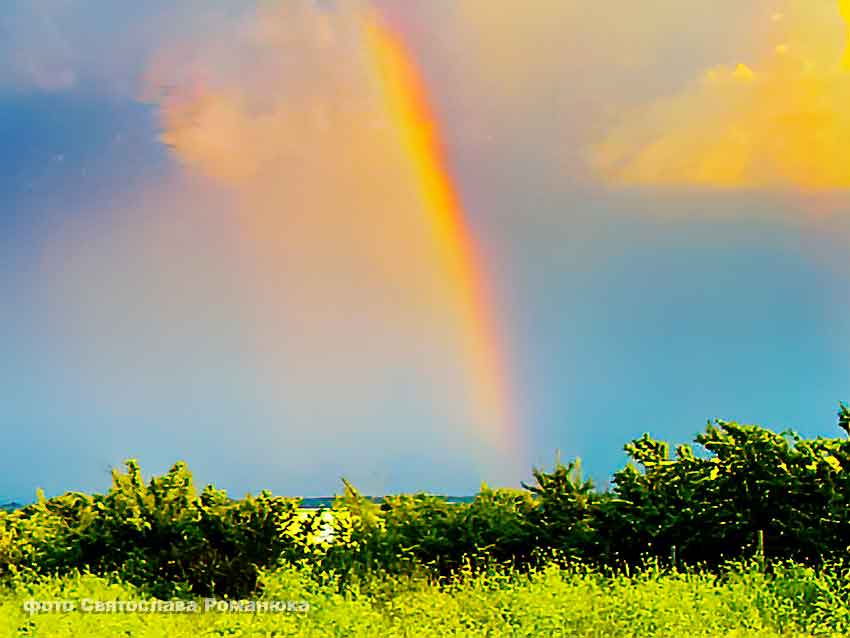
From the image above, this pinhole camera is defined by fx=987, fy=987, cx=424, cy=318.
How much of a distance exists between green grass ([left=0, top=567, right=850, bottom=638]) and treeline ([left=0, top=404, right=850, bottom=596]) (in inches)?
22.2

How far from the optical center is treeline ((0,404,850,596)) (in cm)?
990

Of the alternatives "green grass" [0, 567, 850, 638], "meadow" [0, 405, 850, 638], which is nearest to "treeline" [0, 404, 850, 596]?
"meadow" [0, 405, 850, 638]

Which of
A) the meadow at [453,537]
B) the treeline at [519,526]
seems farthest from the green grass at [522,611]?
the treeline at [519,526]

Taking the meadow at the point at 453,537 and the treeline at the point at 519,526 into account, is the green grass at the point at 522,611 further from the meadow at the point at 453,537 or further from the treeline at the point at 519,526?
the treeline at the point at 519,526

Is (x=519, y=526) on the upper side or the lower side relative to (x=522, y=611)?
upper

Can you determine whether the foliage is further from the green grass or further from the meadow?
the green grass

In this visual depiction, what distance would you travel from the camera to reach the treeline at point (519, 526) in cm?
990

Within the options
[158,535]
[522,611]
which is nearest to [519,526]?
[522,611]

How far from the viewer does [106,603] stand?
9.19m

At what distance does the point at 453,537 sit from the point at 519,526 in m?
0.69

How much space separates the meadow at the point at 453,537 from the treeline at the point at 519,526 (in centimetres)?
1

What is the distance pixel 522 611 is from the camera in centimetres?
815

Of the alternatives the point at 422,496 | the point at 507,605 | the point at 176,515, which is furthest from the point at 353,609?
the point at 176,515

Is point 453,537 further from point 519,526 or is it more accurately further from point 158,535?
point 158,535
